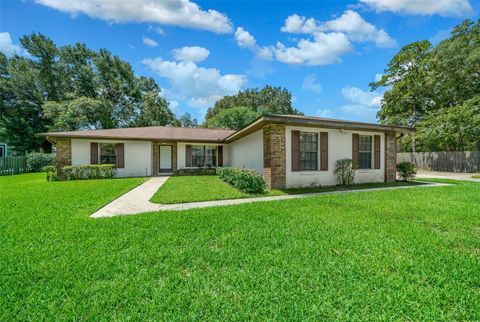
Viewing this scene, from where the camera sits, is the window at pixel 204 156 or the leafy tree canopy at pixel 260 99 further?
the leafy tree canopy at pixel 260 99

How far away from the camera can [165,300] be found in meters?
2.23

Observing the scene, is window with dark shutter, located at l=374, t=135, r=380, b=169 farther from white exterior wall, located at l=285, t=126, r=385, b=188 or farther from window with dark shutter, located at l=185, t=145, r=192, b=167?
window with dark shutter, located at l=185, t=145, r=192, b=167

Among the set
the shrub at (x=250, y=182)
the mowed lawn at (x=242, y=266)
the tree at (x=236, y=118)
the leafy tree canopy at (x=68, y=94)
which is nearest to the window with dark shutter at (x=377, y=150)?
the mowed lawn at (x=242, y=266)

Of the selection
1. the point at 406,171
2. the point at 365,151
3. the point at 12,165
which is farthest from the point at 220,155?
the point at 12,165

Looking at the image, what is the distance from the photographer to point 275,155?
8.81m

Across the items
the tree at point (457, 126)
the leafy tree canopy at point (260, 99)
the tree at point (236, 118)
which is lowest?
the tree at point (457, 126)

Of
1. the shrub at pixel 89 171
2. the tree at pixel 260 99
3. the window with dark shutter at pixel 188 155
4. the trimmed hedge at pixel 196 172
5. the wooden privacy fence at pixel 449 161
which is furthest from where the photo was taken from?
the tree at pixel 260 99

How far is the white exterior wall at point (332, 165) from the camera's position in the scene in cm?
918

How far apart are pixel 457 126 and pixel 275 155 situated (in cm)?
1694

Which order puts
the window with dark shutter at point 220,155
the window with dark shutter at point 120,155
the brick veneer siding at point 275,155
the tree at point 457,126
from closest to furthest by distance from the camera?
the brick veneer siding at point 275,155 → the window with dark shutter at point 120,155 → the tree at point 457,126 → the window with dark shutter at point 220,155

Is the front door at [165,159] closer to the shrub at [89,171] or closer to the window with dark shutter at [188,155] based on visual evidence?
the window with dark shutter at [188,155]

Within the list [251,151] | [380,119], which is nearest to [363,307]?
[251,151]

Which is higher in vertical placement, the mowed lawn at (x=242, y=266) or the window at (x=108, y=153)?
the window at (x=108, y=153)

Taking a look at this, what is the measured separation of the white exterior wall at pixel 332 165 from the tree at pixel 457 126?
10981mm
